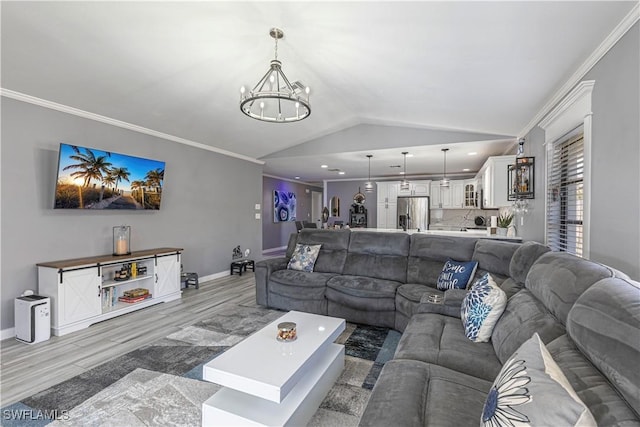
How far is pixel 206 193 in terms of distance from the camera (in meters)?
5.53

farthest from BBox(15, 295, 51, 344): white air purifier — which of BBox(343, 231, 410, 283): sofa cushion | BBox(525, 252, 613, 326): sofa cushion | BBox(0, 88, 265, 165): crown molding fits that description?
BBox(525, 252, 613, 326): sofa cushion

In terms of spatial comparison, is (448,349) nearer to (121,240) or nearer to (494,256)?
(494,256)

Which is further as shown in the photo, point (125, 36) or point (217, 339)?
point (217, 339)

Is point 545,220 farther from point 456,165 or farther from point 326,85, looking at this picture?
point 456,165

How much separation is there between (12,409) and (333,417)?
2182mm

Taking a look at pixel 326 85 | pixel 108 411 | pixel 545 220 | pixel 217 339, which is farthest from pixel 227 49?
pixel 545 220

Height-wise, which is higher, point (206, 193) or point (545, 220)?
point (206, 193)

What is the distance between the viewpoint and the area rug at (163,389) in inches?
74.9

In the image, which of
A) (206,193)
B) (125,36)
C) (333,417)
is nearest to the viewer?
(333,417)

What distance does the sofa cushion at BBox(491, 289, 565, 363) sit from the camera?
1.48 meters

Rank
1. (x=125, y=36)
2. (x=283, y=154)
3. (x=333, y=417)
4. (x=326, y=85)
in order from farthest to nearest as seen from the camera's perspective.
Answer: (x=283, y=154), (x=326, y=85), (x=125, y=36), (x=333, y=417)

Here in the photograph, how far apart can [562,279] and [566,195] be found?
184cm

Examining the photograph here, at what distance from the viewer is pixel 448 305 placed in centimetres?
254

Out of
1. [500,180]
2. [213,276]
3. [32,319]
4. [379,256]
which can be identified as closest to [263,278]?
[379,256]
